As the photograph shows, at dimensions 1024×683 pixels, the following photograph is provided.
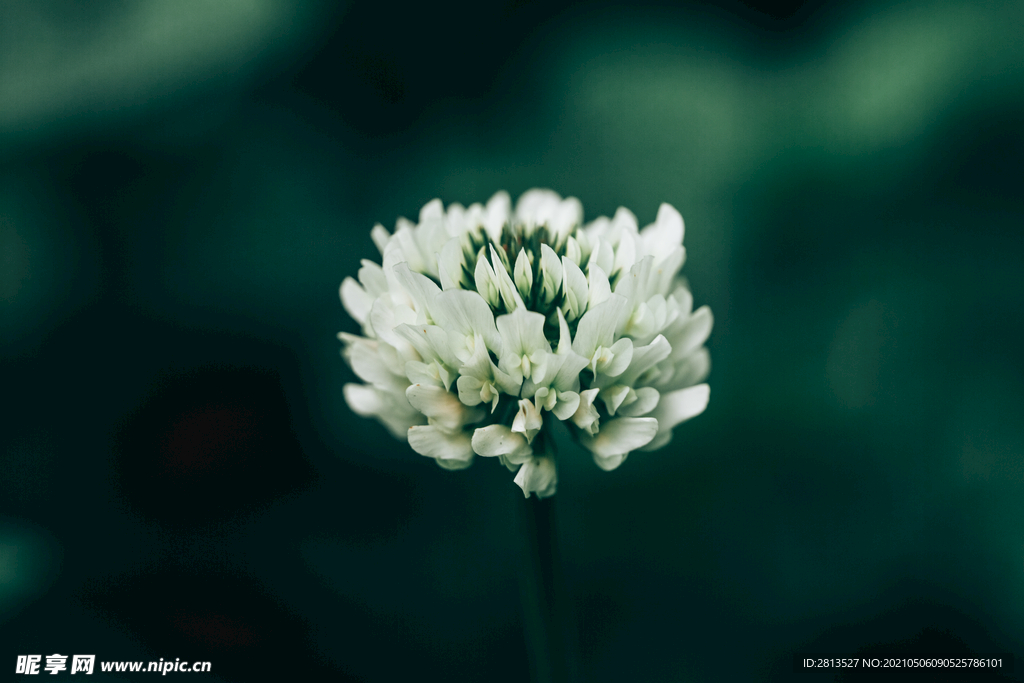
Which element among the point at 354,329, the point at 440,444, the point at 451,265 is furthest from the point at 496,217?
the point at 354,329

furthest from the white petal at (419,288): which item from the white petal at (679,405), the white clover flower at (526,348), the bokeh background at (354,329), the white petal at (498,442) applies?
the bokeh background at (354,329)

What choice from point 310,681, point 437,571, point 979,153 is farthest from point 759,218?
point 310,681

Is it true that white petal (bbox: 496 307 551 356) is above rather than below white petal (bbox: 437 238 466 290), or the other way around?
below

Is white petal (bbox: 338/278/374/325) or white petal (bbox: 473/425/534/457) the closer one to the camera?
white petal (bbox: 473/425/534/457)

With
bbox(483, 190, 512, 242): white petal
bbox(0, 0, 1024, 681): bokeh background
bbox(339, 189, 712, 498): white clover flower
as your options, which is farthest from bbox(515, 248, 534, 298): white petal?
bbox(0, 0, 1024, 681): bokeh background

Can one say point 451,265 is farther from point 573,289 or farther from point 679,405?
point 679,405

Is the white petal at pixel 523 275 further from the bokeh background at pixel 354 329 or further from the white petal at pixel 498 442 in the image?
the bokeh background at pixel 354 329

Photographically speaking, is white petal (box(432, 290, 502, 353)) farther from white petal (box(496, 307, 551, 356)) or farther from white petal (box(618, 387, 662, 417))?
white petal (box(618, 387, 662, 417))
